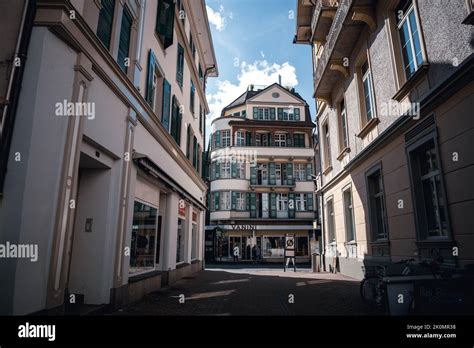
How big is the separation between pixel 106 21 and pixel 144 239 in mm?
5594

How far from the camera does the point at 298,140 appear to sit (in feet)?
106

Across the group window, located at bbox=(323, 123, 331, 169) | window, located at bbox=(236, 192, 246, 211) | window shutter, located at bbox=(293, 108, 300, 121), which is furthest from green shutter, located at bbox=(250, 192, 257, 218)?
window, located at bbox=(323, 123, 331, 169)

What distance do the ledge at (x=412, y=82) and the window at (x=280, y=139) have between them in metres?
24.3

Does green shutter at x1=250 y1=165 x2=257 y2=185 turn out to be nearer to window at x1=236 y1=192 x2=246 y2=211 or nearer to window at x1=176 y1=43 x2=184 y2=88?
window at x1=236 y1=192 x2=246 y2=211

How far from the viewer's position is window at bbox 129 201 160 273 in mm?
8234

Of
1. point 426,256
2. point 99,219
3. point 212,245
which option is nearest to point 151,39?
point 99,219

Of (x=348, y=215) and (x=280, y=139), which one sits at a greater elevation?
(x=280, y=139)

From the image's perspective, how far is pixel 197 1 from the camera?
14.6m

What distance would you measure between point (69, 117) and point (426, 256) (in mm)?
7356

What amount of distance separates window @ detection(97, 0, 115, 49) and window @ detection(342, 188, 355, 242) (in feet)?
31.8

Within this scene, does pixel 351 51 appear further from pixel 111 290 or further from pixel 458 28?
pixel 111 290

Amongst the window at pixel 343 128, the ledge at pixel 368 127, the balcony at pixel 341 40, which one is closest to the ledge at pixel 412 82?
the ledge at pixel 368 127

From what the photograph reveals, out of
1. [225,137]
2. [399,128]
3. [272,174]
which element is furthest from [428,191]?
[225,137]

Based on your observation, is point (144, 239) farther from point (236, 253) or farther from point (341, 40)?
point (236, 253)
